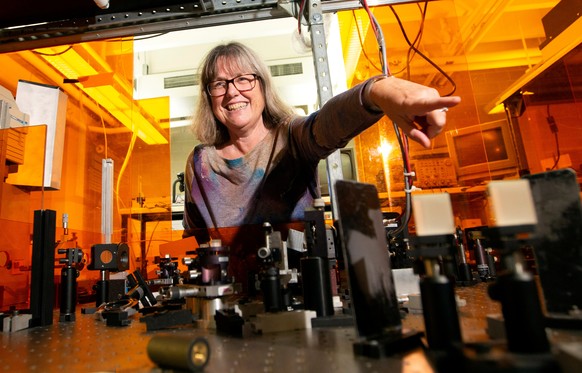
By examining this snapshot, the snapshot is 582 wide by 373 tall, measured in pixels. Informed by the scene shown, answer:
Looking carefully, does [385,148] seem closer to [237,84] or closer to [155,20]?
[237,84]

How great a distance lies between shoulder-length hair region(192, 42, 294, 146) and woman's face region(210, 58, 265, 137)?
0.02 meters

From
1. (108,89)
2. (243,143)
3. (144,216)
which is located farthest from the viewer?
(108,89)

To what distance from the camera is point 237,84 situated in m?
1.53

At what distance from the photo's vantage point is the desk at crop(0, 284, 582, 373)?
Answer: 1.27 ft

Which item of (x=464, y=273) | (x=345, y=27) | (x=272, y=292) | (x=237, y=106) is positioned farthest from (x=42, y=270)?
(x=345, y=27)

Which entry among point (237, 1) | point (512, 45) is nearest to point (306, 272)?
point (237, 1)

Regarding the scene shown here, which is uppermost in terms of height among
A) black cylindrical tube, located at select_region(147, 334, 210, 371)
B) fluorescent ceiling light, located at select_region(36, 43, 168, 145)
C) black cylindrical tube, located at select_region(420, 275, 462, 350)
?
fluorescent ceiling light, located at select_region(36, 43, 168, 145)

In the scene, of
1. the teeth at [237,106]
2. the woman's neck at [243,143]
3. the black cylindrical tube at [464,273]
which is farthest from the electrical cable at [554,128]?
the teeth at [237,106]

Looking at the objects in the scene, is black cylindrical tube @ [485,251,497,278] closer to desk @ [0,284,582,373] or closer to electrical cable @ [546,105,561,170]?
desk @ [0,284,582,373]

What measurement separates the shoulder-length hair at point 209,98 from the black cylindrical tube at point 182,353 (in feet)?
4.13

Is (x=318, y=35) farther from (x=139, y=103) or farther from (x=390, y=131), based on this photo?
(x=139, y=103)

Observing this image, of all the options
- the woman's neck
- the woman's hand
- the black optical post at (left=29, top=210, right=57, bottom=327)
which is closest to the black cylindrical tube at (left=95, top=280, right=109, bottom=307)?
the black optical post at (left=29, top=210, right=57, bottom=327)

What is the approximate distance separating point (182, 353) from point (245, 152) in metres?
1.22

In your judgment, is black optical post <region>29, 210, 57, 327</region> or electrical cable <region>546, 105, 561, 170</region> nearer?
black optical post <region>29, 210, 57, 327</region>
